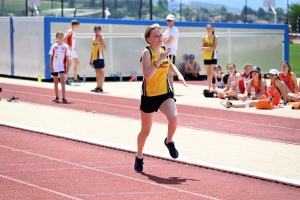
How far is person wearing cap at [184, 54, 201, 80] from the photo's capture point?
2714cm

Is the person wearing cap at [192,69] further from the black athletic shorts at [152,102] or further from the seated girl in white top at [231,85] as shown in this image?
the black athletic shorts at [152,102]

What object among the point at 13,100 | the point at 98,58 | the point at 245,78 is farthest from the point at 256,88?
the point at 13,100

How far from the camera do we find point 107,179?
9.19 m

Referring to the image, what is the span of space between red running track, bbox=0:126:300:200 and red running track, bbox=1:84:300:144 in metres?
3.32

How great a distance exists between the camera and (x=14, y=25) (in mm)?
27094

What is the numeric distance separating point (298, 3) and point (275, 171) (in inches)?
2730

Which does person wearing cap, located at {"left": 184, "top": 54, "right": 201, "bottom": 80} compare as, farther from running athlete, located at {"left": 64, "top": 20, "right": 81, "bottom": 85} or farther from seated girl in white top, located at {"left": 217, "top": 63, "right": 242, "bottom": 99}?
seated girl in white top, located at {"left": 217, "top": 63, "right": 242, "bottom": 99}

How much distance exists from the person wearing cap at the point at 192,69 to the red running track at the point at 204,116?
6.51 meters

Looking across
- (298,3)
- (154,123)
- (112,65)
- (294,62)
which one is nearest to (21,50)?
(112,65)

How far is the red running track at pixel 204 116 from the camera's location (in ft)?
45.0

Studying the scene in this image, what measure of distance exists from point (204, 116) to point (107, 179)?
7197mm

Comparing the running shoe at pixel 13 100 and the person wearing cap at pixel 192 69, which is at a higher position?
the person wearing cap at pixel 192 69

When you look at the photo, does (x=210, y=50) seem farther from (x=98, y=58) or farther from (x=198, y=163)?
(x=198, y=163)

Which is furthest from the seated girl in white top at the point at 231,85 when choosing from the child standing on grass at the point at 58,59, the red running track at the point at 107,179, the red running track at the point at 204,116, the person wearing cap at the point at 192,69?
the red running track at the point at 107,179
